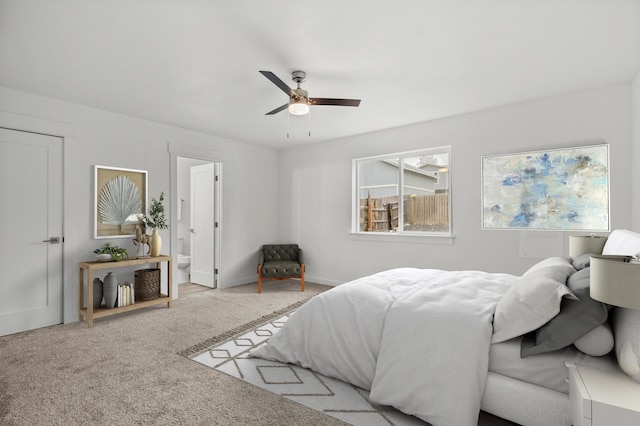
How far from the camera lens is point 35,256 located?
349cm

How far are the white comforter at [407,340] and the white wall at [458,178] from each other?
152 centimetres

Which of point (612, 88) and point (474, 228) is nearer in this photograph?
point (612, 88)

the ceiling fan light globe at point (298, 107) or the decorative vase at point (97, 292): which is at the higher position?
the ceiling fan light globe at point (298, 107)

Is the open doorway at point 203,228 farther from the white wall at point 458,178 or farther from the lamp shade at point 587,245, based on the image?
the lamp shade at point 587,245

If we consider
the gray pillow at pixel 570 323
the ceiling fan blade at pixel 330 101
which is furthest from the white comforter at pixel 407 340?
the ceiling fan blade at pixel 330 101

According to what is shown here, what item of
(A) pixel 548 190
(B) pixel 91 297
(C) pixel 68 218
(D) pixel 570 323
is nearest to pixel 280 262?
(B) pixel 91 297

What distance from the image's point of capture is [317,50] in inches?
103

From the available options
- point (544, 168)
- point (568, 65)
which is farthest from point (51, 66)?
point (544, 168)

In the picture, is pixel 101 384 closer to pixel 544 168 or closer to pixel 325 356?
pixel 325 356

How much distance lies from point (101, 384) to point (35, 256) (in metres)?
2.08

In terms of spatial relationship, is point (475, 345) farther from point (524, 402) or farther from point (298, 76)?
point (298, 76)

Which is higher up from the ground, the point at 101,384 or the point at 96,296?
the point at 96,296

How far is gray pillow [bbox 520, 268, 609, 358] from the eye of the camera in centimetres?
154

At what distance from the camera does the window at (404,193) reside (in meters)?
4.58
